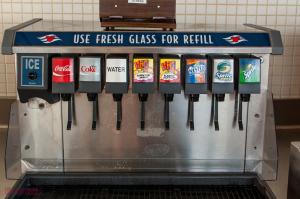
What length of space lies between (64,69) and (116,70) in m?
0.13

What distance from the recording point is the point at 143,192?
44.3 inches

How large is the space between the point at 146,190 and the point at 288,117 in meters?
0.81

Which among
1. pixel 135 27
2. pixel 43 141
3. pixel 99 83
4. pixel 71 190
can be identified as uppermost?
pixel 135 27

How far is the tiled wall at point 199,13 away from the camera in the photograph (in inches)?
64.9

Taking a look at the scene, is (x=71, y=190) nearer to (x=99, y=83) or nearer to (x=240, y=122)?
(x=99, y=83)

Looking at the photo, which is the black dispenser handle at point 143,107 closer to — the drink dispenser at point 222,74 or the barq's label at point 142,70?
the barq's label at point 142,70

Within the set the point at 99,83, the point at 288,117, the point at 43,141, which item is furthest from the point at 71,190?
the point at 288,117

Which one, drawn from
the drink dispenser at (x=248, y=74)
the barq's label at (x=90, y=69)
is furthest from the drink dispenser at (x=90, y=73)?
the drink dispenser at (x=248, y=74)

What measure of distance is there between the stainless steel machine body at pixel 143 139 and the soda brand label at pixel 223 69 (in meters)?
0.10

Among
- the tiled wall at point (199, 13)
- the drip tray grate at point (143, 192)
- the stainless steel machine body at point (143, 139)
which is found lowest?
the drip tray grate at point (143, 192)

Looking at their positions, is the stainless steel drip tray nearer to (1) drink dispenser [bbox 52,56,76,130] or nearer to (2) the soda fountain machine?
(2) the soda fountain machine

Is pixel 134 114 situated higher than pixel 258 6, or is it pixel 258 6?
pixel 258 6

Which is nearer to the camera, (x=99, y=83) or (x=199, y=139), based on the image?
(x=99, y=83)

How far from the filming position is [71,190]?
113 centimetres
